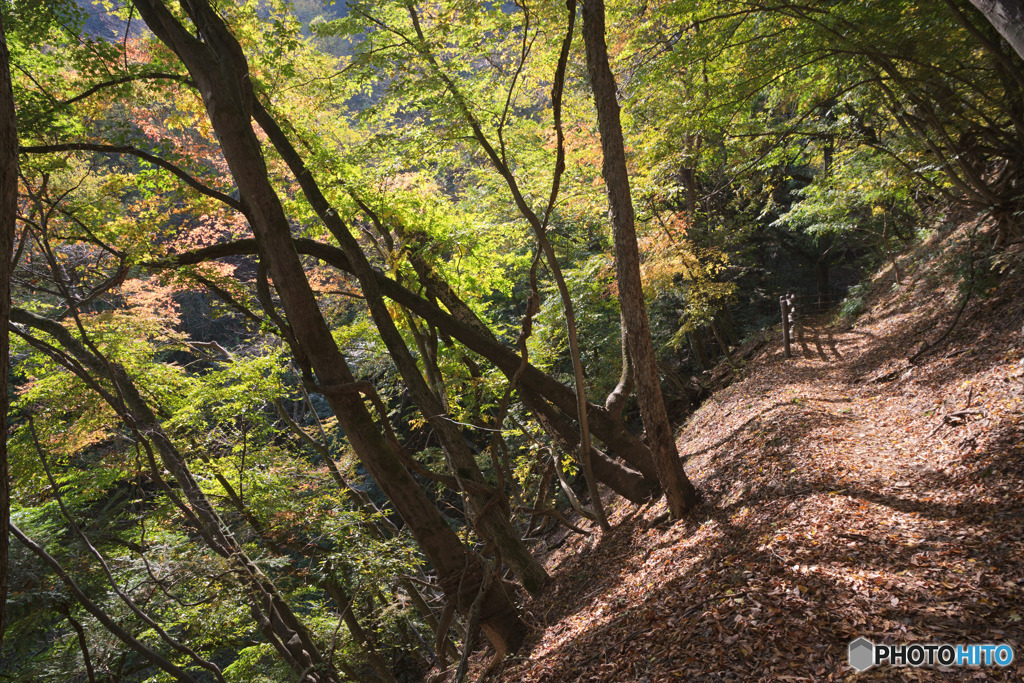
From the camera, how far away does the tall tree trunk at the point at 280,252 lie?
4.16 meters

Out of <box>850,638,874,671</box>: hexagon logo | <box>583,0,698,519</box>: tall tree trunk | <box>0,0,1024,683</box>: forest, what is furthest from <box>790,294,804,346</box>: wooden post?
<box>850,638,874,671</box>: hexagon logo

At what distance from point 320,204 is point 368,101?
37.6 metres

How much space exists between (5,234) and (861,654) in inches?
175

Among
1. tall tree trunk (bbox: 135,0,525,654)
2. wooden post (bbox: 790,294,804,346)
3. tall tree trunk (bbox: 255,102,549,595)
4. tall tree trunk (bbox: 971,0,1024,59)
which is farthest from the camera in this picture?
wooden post (bbox: 790,294,804,346)

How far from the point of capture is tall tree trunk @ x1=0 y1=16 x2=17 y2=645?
199cm

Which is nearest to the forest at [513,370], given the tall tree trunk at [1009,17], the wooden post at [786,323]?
the tall tree trunk at [1009,17]

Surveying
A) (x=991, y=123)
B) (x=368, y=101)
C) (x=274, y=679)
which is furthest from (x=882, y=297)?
(x=368, y=101)

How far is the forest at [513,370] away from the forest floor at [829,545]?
1.3 inches

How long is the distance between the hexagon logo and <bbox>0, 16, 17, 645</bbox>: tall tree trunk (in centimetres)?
380

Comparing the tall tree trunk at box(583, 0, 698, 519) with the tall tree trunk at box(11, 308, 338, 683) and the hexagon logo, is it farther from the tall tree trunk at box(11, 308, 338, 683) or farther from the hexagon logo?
the tall tree trunk at box(11, 308, 338, 683)

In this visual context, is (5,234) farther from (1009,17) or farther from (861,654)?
(1009,17)

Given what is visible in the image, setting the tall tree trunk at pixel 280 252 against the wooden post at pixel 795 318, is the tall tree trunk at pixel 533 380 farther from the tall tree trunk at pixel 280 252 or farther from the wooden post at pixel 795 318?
the wooden post at pixel 795 318

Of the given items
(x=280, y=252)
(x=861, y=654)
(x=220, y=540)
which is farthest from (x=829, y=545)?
(x=220, y=540)

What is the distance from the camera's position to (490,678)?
17.1ft
